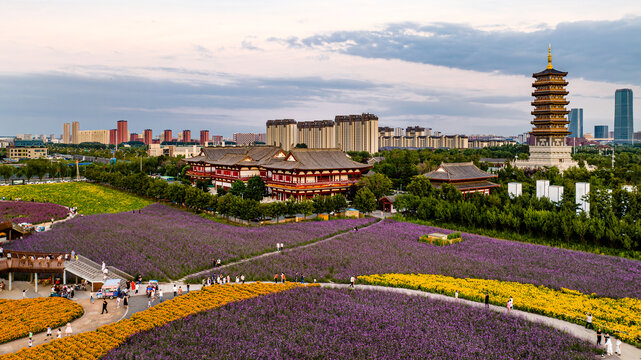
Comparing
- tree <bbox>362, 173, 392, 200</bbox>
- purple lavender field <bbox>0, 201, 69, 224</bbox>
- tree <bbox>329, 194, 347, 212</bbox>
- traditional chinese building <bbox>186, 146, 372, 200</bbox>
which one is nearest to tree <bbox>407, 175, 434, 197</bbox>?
tree <bbox>362, 173, 392, 200</bbox>

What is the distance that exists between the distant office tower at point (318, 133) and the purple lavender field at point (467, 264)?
407ft

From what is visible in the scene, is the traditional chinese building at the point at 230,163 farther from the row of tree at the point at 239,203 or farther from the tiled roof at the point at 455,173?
the tiled roof at the point at 455,173

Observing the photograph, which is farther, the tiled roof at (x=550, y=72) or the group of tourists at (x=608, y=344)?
the tiled roof at (x=550, y=72)

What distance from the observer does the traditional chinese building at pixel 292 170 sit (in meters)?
55.7

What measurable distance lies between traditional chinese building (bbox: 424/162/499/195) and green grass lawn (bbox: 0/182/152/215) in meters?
41.2

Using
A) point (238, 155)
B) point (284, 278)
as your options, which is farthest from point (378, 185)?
point (284, 278)

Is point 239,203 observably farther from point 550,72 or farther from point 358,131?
point 358,131

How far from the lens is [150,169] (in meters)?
105

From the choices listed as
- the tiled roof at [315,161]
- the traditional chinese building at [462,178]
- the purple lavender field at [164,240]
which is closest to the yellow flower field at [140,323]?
the purple lavender field at [164,240]

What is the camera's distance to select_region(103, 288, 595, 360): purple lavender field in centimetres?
1677

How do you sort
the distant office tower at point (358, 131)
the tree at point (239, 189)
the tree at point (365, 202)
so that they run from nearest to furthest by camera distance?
the tree at point (365, 202)
the tree at point (239, 189)
the distant office tower at point (358, 131)

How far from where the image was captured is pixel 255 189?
186 feet

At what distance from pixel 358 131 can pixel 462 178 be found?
95511 millimetres

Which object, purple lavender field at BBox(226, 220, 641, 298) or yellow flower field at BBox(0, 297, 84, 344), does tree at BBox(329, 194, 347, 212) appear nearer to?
purple lavender field at BBox(226, 220, 641, 298)
